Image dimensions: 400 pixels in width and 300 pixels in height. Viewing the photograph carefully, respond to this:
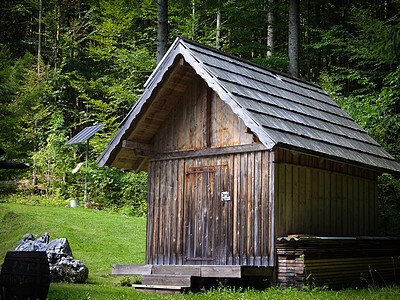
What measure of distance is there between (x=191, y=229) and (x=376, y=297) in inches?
203

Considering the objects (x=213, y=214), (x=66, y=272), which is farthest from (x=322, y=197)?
(x=66, y=272)

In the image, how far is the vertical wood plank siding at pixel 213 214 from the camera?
1208 cm

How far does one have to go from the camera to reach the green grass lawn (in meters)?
10.6

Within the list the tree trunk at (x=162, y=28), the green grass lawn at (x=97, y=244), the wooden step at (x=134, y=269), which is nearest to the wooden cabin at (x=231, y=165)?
the wooden step at (x=134, y=269)

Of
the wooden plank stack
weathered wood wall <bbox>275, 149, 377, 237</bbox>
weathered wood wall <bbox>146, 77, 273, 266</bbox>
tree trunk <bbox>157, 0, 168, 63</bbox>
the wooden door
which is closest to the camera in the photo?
the wooden plank stack

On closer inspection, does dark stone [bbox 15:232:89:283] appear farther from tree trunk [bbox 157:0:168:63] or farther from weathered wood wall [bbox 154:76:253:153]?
tree trunk [bbox 157:0:168:63]

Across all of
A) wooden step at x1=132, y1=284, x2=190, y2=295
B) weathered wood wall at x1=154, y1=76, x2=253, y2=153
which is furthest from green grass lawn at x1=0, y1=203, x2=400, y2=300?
weathered wood wall at x1=154, y1=76, x2=253, y2=153

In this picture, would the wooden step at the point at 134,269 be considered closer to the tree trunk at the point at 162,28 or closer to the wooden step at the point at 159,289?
the wooden step at the point at 159,289

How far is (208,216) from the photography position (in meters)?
13.0

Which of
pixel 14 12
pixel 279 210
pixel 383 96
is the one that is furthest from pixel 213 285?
pixel 14 12

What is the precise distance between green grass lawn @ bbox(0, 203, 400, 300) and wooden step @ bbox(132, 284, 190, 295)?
0.26 meters

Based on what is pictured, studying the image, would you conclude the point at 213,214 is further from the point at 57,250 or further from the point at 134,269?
the point at 57,250

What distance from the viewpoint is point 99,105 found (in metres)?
33.8

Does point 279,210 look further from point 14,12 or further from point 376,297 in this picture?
point 14,12
